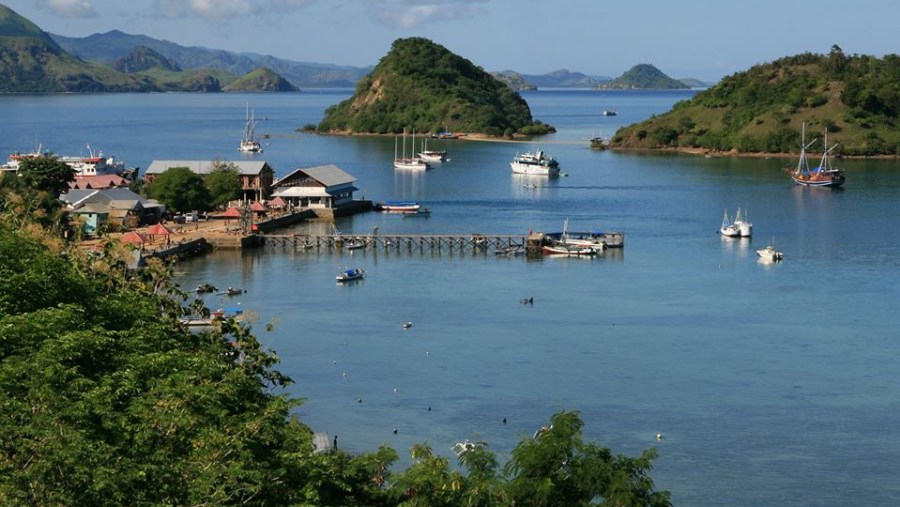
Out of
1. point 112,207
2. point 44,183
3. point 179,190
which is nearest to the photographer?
point 112,207

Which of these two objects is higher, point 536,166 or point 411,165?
point 536,166

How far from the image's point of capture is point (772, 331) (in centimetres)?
3177

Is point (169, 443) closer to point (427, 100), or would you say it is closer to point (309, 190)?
point (309, 190)

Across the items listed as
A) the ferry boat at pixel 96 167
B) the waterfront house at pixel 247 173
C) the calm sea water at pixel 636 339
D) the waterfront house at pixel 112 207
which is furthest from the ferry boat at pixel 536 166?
the waterfront house at pixel 112 207

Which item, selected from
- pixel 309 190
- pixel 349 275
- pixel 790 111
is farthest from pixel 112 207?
pixel 790 111

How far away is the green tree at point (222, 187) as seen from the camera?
2056 inches

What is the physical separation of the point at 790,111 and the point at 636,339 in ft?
231

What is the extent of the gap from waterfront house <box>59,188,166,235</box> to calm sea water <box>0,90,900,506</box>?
4870 mm

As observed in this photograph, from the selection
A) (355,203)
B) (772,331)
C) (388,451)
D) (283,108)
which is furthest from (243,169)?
(283,108)

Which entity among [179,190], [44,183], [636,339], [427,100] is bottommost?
[636,339]

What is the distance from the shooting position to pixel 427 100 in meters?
121

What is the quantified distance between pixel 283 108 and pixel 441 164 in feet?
336

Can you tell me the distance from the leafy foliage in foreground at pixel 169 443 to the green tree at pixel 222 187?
3536cm

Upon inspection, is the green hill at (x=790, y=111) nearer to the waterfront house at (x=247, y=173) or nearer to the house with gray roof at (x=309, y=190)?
the house with gray roof at (x=309, y=190)
